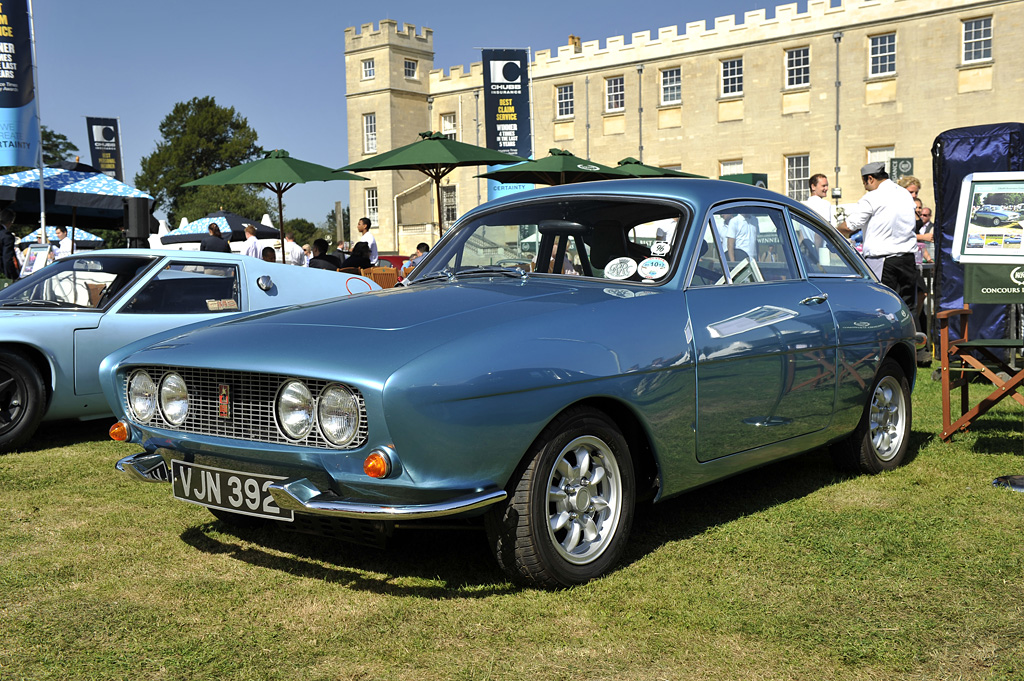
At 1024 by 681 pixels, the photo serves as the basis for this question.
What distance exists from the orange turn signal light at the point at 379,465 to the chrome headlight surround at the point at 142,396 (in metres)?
1.20

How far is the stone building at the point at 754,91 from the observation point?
3600 cm

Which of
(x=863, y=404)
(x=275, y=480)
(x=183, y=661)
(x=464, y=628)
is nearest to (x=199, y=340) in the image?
(x=275, y=480)

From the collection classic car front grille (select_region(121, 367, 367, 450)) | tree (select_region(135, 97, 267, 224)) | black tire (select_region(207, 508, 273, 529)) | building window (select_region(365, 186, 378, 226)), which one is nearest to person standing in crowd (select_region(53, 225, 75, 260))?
black tire (select_region(207, 508, 273, 529))

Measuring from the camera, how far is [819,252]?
5.41 metres

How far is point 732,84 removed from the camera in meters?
41.5

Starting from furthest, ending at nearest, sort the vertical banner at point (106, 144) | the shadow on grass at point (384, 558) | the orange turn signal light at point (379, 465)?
the vertical banner at point (106, 144)
the shadow on grass at point (384, 558)
the orange turn signal light at point (379, 465)

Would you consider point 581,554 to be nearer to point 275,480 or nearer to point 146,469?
point 275,480

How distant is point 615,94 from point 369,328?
43228 mm

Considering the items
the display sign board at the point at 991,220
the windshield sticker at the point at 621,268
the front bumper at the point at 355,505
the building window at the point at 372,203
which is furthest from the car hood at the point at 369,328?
the building window at the point at 372,203

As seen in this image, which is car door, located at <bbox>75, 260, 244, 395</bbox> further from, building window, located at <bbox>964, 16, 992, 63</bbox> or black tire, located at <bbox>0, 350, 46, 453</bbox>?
building window, located at <bbox>964, 16, 992, 63</bbox>

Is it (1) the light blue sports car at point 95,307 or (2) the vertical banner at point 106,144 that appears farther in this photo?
(2) the vertical banner at point 106,144

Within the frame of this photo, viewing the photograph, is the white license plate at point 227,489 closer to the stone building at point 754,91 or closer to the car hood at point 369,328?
the car hood at point 369,328

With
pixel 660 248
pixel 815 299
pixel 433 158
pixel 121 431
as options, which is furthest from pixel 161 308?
pixel 433 158

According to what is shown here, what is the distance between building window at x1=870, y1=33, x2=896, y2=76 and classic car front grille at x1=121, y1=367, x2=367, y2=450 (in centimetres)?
3850
